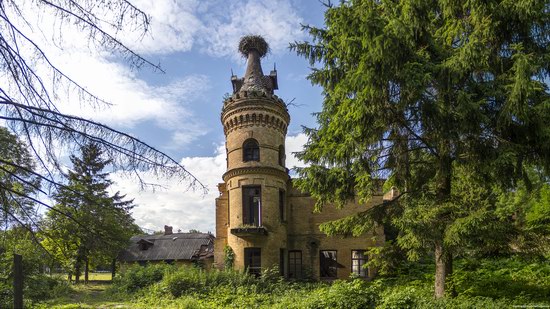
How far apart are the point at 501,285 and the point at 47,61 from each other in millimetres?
14993

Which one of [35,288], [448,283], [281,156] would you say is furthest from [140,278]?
[448,283]

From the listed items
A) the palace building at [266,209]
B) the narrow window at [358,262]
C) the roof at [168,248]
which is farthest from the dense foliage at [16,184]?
the roof at [168,248]

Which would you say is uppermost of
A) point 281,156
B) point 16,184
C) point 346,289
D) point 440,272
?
point 281,156

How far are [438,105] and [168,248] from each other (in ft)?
93.9

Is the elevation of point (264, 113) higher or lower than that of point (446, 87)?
higher

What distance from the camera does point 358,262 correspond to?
21500 millimetres

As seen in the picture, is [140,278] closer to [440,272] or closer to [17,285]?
[440,272]

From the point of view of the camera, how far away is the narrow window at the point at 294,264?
70.0 ft

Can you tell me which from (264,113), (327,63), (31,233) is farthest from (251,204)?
(31,233)

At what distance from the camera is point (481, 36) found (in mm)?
10188

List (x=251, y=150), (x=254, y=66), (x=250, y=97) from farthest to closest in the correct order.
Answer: (x=254, y=66) < (x=251, y=150) < (x=250, y=97)

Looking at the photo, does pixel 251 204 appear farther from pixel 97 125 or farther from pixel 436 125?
pixel 97 125

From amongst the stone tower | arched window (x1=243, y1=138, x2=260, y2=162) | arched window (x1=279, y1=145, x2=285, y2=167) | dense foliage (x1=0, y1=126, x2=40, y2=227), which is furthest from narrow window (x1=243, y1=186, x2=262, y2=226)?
dense foliage (x1=0, y1=126, x2=40, y2=227)

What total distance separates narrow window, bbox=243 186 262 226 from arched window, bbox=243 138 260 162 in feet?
5.05
